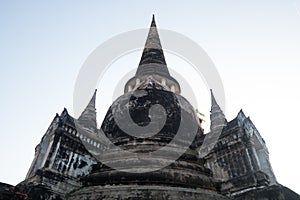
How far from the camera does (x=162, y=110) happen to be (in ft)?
32.0

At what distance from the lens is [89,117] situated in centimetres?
1778

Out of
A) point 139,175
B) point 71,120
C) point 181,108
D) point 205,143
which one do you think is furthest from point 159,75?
point 139,175

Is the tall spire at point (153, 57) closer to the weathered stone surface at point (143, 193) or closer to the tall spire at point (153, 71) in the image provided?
the tall spire at point (153, 71)

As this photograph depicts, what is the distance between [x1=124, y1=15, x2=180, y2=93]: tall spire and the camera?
13445 mm

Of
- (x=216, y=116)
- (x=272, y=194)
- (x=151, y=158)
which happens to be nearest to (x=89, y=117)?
(x=216, y=116)

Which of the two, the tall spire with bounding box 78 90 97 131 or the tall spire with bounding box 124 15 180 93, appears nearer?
the tall spire with bounding box 124 15 180 93

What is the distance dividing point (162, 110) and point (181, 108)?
1.04m

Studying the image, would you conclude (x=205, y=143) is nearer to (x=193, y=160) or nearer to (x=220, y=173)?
(x=220, y=173)

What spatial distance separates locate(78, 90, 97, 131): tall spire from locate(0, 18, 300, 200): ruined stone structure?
9.96ft

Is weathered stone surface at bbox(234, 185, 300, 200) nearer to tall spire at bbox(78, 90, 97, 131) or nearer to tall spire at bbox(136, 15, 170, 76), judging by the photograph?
tall spire at bbox(136, 15, 170, 76)

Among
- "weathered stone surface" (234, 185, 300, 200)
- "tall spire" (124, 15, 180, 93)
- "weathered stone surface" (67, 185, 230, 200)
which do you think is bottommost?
"weathered stone surface" (67, 185, 230, 200)

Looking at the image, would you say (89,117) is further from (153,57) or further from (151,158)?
(151,158)

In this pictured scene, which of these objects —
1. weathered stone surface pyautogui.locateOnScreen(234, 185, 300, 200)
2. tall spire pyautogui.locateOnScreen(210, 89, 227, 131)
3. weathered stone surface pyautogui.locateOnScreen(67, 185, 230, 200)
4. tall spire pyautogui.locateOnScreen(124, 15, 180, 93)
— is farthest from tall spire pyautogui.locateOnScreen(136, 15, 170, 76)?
weathered stone surface pyautogui.locateOnScreen(67, 185, 230, 200)

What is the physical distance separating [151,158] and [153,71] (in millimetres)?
6667
